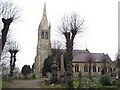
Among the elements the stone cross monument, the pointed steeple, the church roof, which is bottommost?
the church roof

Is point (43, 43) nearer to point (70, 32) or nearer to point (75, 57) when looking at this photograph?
point (75, 57)

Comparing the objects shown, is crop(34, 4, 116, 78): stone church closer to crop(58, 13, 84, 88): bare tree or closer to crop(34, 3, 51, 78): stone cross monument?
crop(34, 3, 51, 78): stone cross monument

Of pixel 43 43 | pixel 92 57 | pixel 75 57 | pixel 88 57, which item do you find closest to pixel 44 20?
pixel 43 43

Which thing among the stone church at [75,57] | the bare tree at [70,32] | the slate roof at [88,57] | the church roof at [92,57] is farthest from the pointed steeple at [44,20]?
the bare tree at [70,32]

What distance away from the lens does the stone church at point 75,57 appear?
58781 millimetres

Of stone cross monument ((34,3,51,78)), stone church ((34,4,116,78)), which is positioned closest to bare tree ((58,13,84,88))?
stone church ((34,4,116,78))

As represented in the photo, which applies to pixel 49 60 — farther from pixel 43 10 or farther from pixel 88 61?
pixel 43 10

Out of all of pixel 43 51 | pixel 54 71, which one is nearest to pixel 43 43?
pixel 43 51

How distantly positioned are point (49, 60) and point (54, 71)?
66.5ft

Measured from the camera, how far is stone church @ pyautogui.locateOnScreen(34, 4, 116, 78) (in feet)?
193

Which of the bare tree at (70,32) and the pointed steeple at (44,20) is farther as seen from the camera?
the pointed steeple at (44,20)

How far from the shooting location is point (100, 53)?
212ft

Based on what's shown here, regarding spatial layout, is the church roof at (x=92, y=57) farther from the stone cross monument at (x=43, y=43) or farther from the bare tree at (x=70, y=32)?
the bare tree at (x=70, y=32)

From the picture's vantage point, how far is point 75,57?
6047 centimetres
